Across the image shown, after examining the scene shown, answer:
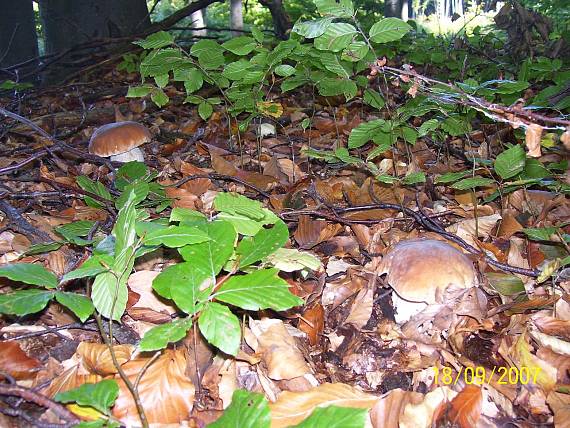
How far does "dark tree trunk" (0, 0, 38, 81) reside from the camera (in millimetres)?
6215

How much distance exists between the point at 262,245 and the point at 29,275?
1.99ft

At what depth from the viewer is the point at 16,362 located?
4.11 feet

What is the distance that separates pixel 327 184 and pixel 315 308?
0.92 metres

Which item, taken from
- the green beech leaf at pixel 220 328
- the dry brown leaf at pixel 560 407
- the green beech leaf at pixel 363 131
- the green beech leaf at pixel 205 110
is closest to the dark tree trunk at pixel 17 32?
the green beech leaf at pixel 205 110

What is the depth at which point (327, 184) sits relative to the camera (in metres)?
2.38

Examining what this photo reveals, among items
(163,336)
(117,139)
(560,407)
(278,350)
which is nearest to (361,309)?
(278,350)

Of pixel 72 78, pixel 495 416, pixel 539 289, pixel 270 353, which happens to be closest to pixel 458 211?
pixel 539 289

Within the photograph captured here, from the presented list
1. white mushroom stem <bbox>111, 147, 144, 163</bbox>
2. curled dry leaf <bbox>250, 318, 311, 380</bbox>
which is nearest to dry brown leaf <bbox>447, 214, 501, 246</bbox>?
curled dry leaf <bbox>250, 318, 311, 380</bbox>

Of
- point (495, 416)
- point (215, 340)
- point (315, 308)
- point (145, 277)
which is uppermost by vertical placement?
point (215, 340)

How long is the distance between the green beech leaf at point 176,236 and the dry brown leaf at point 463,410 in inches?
31.5

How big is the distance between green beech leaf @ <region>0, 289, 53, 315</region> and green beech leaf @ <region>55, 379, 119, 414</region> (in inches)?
10.3

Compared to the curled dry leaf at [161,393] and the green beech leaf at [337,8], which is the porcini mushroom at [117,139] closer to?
the green beech leaf at [337,8]

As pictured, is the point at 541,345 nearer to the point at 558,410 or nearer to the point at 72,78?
the point at 558,410

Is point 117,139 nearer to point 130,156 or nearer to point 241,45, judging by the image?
point 130,156
